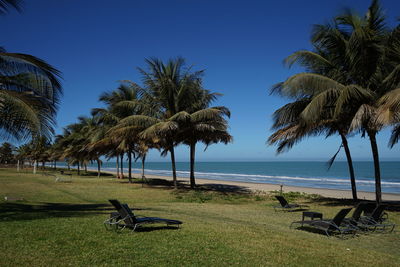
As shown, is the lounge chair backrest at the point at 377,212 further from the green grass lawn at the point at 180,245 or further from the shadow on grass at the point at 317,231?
the shadow on grass at the point at 317,231

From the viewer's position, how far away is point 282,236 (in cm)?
730

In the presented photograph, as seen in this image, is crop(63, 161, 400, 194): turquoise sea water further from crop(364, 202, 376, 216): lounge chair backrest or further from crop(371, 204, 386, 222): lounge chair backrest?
crop(371, 204, 386, 222): lounge chair backrest

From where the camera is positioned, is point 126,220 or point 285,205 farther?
point 285,205

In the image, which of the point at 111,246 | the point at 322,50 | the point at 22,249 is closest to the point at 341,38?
the point at 322,50

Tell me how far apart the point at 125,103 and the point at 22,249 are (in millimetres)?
16369

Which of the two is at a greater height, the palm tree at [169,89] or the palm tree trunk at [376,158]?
the palm tree at [169,89]

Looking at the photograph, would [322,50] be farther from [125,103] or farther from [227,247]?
[125,103]

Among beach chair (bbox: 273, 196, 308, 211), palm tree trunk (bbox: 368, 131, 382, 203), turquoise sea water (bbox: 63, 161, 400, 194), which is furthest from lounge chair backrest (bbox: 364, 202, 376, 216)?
turquoise sea water (bbox: 63, 161, 400, 194)

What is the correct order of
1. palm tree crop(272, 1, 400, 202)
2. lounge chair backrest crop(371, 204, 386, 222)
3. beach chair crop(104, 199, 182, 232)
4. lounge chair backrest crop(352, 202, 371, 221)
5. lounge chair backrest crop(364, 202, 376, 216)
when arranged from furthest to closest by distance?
palm tree crop(272, 1, 400, 202) < lounge chair backrest crop(364, 202, 376, 216) < lounge chair backrest crop(371, 204, 386, 222) < lounge chair backrest crop(352, 202, 371, 221) < beach chair crop(104, 199, 182, 232)

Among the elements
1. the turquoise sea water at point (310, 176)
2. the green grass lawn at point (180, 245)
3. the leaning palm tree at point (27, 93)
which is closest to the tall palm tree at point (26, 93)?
the leaning palm tree at point (27, 93)

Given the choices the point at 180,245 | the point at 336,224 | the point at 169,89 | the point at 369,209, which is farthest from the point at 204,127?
the point at 180,245

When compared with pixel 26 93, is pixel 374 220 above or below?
below

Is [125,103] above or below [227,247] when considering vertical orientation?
above

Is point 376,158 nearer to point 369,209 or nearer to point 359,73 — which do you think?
point 359,73
